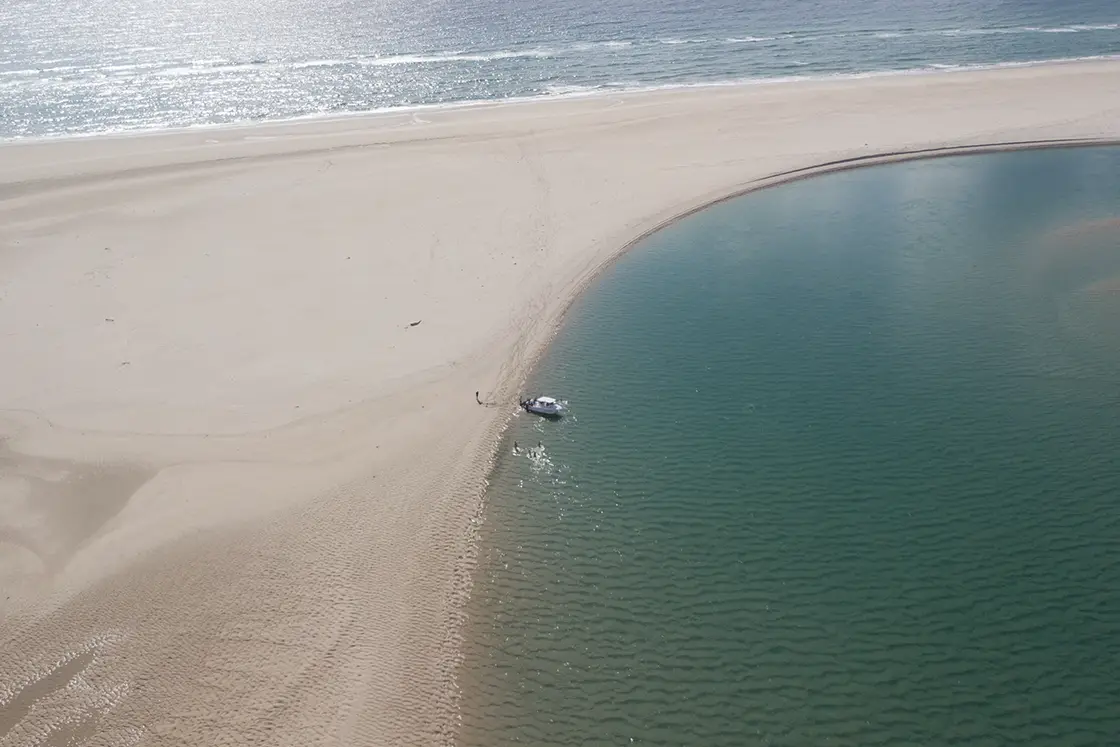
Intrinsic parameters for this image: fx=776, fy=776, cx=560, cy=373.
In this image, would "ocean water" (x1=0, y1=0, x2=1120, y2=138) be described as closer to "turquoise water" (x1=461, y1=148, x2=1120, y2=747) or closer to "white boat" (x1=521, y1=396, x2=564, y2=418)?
"turquoise water" (x1=461, y1=148, x2=1120, y2=747)

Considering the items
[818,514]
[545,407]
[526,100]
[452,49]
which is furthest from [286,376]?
[452,49]

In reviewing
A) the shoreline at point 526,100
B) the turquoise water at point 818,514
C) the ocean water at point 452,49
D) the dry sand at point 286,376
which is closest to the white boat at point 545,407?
the turquoise water at point 818,514

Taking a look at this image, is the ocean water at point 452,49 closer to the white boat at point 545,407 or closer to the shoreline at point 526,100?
the shoreline at point 526,100

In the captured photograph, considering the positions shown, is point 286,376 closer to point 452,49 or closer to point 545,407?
point 545,407

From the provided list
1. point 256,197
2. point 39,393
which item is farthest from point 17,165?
point 39,393

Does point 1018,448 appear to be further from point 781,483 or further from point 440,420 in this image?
point 440,420

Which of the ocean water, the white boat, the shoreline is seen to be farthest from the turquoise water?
the ocean water
